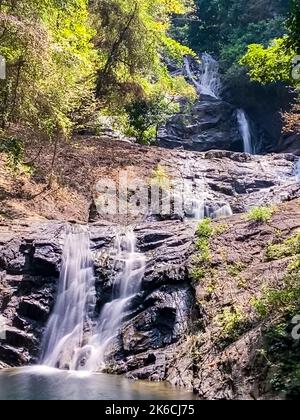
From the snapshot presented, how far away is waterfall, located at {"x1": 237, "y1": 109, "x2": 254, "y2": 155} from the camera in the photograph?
31.1 m

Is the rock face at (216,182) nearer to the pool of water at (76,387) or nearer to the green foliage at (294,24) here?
the green foliage at (294,24)

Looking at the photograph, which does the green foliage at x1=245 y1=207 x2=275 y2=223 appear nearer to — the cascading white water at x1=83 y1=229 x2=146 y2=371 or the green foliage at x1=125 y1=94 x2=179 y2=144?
the cascading white water at x1=83 y1=229 x2=146 y2=371

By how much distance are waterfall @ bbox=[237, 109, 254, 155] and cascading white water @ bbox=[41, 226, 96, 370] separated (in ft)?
65.0

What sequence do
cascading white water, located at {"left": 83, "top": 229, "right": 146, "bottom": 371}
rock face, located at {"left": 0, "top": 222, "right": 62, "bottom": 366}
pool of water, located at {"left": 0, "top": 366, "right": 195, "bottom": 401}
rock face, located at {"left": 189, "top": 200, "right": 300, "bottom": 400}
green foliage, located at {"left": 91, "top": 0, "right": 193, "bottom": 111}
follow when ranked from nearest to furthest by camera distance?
rock face, located at {"left": 189, "top": 200, "right": 300, "bottom": 400}, pool of water, located at {"left": 0, "top": 366, "right": 195, "bottom": 401}, cascading white water, located at {"left": 83, "top": 229, "right": 146, "bottom": 371}, rock face, located at {"left": 0, "top": 222, "right": 62, "bottom": 366}, green foliage, located at {"left": 91, "top": 0, "right": 193, "bottom": 111}

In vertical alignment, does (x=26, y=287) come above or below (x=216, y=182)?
below

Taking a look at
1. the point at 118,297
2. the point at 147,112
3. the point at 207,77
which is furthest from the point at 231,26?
the point at 118,297

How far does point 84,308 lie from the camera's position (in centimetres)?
1177

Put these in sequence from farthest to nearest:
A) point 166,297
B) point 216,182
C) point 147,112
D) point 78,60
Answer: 1. point 147,112
2. point 216,182
3. point 78,60
4. point 166,297

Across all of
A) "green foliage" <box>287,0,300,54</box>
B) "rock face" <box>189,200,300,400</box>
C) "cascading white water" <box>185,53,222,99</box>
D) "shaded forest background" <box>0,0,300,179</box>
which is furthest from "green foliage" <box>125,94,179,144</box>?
"green foliage" <box>287,0,300,54</box>

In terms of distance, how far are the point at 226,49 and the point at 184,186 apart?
20280mm

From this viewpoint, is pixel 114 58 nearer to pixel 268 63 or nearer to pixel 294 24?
pixel 268 63

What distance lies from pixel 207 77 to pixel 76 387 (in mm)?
30988

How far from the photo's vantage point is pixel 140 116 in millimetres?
25000

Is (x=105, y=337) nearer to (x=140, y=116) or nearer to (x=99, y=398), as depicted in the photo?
(x=99, y=398)
